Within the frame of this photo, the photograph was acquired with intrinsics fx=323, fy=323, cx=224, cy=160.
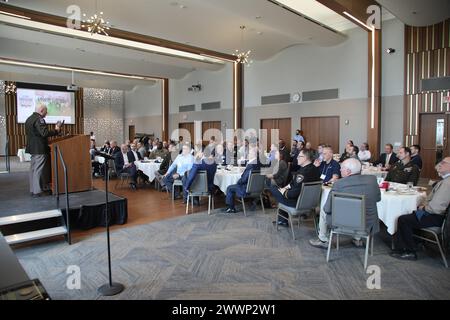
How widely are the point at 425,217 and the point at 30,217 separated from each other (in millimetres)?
4830

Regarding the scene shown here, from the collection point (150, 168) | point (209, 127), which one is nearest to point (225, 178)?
point (150, 168)

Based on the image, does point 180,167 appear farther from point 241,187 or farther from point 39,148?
point 39,148

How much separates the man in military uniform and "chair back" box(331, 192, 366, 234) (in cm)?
232

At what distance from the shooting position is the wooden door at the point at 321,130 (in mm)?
10828

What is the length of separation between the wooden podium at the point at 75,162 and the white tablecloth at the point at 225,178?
2.35 metres

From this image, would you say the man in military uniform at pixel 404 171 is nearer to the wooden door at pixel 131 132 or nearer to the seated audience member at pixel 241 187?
the seated audience member at pixel 241 187

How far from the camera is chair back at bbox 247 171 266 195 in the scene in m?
5.49

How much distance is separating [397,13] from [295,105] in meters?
4.67

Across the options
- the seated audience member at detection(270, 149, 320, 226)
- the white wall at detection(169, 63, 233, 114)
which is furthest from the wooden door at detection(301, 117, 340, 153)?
the seated audience member at detection(270, 149, 320, 226)

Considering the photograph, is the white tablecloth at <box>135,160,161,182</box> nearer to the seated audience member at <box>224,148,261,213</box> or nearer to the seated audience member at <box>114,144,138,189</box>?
the seated audience member at <box>114,144,138,189</box>

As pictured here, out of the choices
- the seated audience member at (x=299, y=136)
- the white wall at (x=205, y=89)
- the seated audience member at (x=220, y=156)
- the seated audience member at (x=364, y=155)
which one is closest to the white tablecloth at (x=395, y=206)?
the seated audience member at (x=220, y=156)

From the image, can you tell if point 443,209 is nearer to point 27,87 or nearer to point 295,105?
point 295,105

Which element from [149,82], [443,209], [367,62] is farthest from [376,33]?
[149,82]

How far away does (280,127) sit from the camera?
12.5 meters
